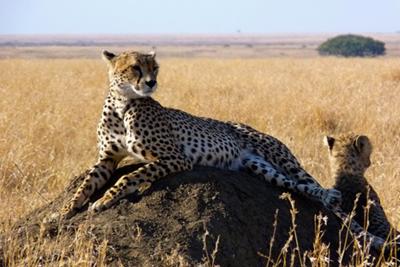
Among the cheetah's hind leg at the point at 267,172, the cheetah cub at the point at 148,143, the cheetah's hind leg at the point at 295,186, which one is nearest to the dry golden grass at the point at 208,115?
the cheetah's hind leg at the point at 295,186

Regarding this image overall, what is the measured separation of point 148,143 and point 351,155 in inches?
51.3

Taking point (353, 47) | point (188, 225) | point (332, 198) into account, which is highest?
point (188, 225)

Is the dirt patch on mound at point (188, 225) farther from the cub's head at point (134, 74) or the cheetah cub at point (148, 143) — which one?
the cub's head at point (134, 74)

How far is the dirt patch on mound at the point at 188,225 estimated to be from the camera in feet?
11.0

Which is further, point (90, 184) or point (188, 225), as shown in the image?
point (90, 184)

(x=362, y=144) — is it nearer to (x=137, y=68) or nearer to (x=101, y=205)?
(x=137, y=68)

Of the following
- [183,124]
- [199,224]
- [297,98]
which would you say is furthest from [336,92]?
[199,224]

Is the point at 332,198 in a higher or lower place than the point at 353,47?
higher

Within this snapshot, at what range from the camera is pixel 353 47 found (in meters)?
59.8

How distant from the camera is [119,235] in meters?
3.46

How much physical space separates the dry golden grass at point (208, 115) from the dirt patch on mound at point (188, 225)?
0.64 metres

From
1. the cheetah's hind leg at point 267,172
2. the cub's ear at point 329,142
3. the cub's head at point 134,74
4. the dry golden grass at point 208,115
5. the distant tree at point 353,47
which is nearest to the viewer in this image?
the cub's head at point 134,74

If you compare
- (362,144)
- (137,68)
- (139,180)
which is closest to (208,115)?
(362,144)

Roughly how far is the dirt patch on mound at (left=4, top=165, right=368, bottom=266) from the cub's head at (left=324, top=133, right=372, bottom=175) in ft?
1.90
